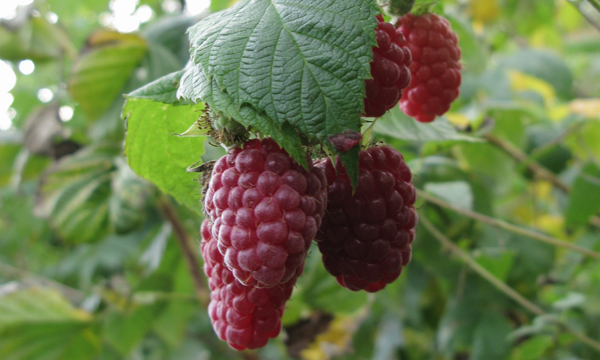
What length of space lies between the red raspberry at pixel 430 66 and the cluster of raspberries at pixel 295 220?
140 mm

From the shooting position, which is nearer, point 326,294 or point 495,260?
point 495,260

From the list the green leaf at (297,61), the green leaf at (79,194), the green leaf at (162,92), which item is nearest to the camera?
the green leaf at (297,61)

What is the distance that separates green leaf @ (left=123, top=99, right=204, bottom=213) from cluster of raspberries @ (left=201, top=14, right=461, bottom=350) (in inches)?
3.2

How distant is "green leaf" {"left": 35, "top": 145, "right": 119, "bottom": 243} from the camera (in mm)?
1339

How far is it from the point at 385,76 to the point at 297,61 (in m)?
0.10

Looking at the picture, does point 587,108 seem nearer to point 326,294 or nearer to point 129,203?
point 326,294

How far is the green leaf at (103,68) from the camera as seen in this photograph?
1.35 metres

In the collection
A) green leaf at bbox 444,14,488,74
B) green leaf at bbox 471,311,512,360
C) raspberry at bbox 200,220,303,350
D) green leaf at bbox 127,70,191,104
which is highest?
green leaf at bbox 127,70,191,104

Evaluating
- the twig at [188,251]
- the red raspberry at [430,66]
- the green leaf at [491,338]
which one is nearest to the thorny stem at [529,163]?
the green leaf at [491,338]

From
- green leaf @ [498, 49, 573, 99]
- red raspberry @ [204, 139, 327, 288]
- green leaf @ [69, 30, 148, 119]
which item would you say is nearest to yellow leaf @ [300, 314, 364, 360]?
green leaf @ [69, 30, 148, 119]

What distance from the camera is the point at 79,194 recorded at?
4.47 feet

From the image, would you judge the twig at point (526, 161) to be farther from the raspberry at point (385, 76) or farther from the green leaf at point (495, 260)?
the raspberry at point (385, 76)

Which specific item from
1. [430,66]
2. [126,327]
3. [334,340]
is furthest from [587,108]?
[126,327]

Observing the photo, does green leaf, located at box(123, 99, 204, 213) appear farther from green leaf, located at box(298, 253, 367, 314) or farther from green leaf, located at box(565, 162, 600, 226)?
green leaf, located at box(565, 162, 600, 226)
